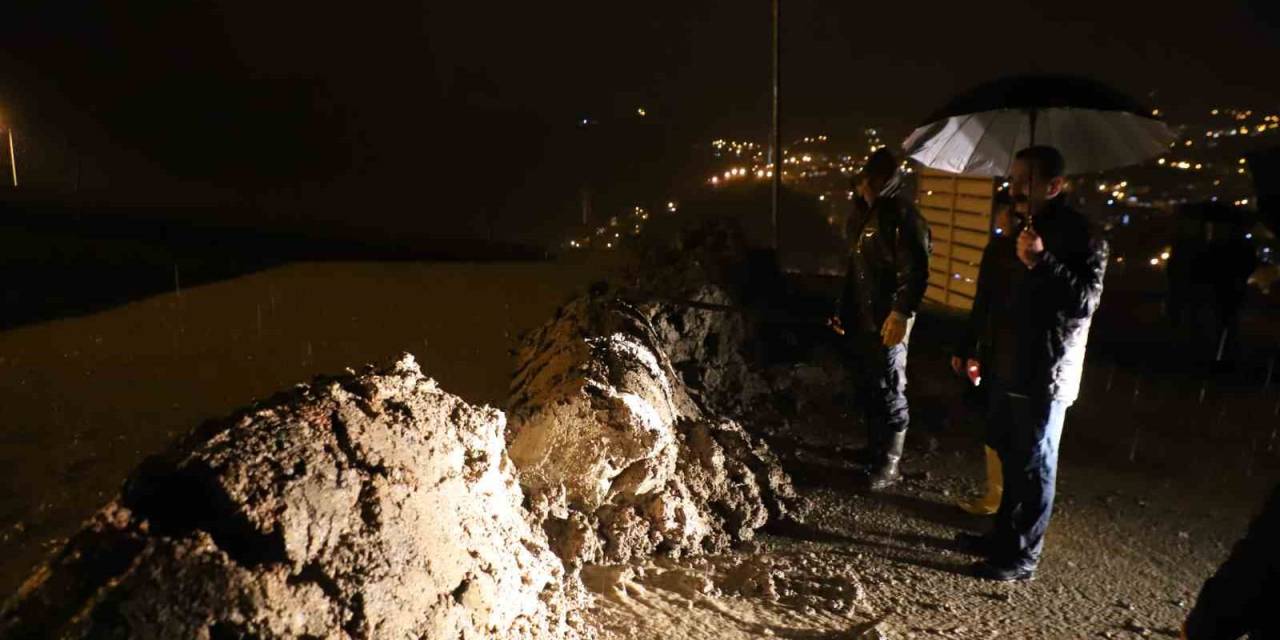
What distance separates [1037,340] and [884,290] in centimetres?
127

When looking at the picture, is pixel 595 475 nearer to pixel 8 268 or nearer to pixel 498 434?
pixel 498 434

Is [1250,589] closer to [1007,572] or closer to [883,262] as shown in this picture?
[1007,572]

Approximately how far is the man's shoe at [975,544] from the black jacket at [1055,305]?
33.2 inches

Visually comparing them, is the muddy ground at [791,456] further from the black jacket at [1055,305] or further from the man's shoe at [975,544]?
the black jacket at [1055,305]

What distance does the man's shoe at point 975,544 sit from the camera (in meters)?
4.27

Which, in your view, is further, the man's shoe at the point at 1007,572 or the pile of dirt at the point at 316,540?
the man's shoe at the point at 1007,572

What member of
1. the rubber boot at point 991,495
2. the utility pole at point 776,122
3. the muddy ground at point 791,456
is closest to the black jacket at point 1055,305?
the rubber boot at point 991,495

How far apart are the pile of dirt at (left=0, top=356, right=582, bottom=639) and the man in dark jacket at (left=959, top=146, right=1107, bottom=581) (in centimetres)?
222

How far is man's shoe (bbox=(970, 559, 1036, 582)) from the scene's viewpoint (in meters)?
3.99

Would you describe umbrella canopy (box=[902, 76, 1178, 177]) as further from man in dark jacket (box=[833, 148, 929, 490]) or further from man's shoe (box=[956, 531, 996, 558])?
man's shoe (box=[956, 531, 996, 558])

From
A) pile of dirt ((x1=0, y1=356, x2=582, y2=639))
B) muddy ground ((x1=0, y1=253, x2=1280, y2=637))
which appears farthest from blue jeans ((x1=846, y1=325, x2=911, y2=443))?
pile of dirt ((x1=0, y1=356, x2=582, y2=639))

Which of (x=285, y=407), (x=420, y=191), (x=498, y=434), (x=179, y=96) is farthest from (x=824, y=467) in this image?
(x=179, y=96)

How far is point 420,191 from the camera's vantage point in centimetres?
2352

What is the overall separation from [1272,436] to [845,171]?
48.7 feet
